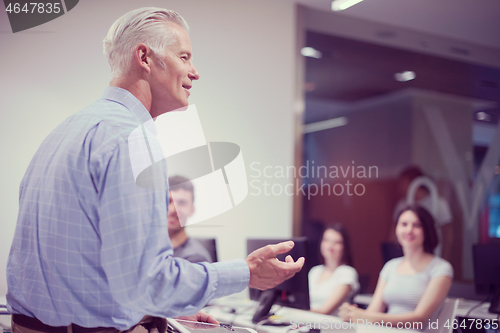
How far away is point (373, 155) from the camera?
6711 millimetres

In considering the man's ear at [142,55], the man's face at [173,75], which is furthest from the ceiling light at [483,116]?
the man's ear at [142,55]

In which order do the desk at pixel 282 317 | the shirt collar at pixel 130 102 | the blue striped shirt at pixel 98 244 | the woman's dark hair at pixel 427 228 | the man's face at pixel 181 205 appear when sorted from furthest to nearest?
the woman's dark hair at pixel 427 228 < the desk at pixel 282 317 < the man's face at pixel 181 205 < the shirt collar at pixel 130 102 < the blue striped shirt at pixel 98 244

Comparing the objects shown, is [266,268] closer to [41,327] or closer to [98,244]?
[98,244]

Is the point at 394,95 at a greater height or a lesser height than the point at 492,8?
greater

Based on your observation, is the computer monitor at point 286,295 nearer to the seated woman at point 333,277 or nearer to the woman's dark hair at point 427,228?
the seated woman at point 333,277

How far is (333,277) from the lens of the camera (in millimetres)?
2885

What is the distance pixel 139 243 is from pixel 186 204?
842mm

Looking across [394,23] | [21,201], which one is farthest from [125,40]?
[394,23]

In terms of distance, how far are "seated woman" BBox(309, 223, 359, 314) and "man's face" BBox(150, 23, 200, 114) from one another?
1.61 metres

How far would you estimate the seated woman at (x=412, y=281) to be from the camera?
7.24ft

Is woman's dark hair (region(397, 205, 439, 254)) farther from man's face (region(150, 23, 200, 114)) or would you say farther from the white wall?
man's face (region(150, 23, 200, 114))

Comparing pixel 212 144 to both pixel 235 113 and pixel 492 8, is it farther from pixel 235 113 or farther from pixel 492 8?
pixel 492 8

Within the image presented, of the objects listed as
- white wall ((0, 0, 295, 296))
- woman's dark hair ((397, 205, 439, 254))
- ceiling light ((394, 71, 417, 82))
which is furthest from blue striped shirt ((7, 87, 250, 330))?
ceiling light ((394, 71, 417, 82))

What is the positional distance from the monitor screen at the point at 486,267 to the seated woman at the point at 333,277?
774 millimetres
